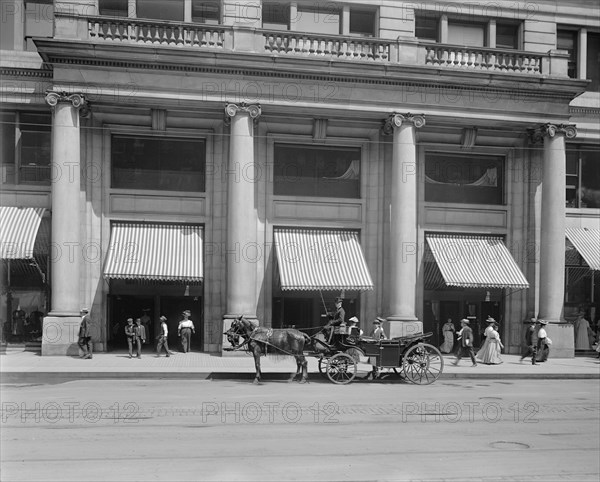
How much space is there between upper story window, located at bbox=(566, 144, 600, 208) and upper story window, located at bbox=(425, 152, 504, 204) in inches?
119

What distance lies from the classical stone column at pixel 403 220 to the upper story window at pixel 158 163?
23.9 ft

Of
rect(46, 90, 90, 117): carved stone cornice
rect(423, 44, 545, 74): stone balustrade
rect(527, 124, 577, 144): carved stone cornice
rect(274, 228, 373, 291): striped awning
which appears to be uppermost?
rect(423, 44, 545, 74): stone balustrade

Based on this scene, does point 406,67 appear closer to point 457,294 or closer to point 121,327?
point 457,294

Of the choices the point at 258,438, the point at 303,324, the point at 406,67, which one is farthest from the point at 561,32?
the point at 258,438

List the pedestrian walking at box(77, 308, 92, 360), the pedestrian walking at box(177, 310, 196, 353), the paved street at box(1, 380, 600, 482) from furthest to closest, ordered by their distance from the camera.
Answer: the pedestrian walking at box(177, 310, 196, 353), the pedestrian walking at box(77, 308, 92, 360), the paved street at box(1, 380, 600, 482)

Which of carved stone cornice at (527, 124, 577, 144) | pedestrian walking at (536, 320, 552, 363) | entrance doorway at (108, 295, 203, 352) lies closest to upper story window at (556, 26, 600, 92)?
carved stone cornice at (527, 124, 577, 144)

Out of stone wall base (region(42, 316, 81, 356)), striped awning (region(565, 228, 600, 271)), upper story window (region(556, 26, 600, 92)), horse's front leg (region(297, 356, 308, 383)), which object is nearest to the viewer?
horse's front leg (region(297, 356, 308, 383))

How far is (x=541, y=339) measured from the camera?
2394cm

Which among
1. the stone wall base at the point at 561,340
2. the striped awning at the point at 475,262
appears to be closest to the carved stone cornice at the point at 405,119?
the striped awning at the point at 475,262

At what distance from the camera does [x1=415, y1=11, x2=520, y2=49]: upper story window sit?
27062 mm

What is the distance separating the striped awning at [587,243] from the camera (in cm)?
2683

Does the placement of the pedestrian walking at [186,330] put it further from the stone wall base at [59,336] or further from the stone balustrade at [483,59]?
the stone balustrade at [483,59]

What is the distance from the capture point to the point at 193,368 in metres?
20.3

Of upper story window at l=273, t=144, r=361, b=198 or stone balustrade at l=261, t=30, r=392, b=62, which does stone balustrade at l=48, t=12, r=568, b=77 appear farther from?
upper story window at l=273, t=144, r=361, b=198
